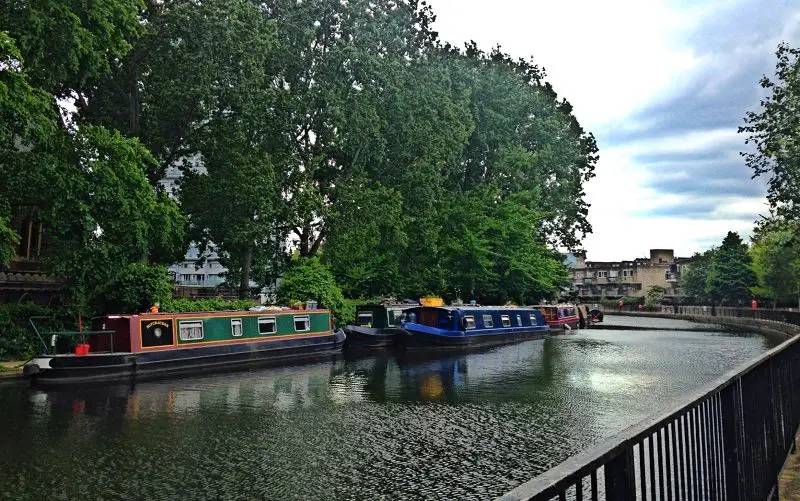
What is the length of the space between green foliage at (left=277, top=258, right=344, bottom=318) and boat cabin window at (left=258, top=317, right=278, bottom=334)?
5.18m

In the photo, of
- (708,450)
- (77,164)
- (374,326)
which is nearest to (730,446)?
(708,450)

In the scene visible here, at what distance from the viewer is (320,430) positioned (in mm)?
12984

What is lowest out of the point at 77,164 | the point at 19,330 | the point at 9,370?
the point at 9,370

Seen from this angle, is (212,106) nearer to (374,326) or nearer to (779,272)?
(374,326)

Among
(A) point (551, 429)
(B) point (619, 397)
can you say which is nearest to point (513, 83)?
(B) point (619, 397)

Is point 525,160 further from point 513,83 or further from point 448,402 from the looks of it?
point 448,402

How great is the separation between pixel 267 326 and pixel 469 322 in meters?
12.2

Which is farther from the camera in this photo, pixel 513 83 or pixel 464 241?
pixel 513 83

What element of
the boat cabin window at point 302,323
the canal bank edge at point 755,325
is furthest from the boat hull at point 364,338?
the canal bank edge at point 755,325

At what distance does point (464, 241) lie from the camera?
144 ft

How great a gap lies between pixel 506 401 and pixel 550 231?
142 ft

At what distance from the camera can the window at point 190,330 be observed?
23297 mm

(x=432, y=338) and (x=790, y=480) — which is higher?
(x=790, y=480)

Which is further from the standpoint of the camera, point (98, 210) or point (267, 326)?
point (267, 326)
